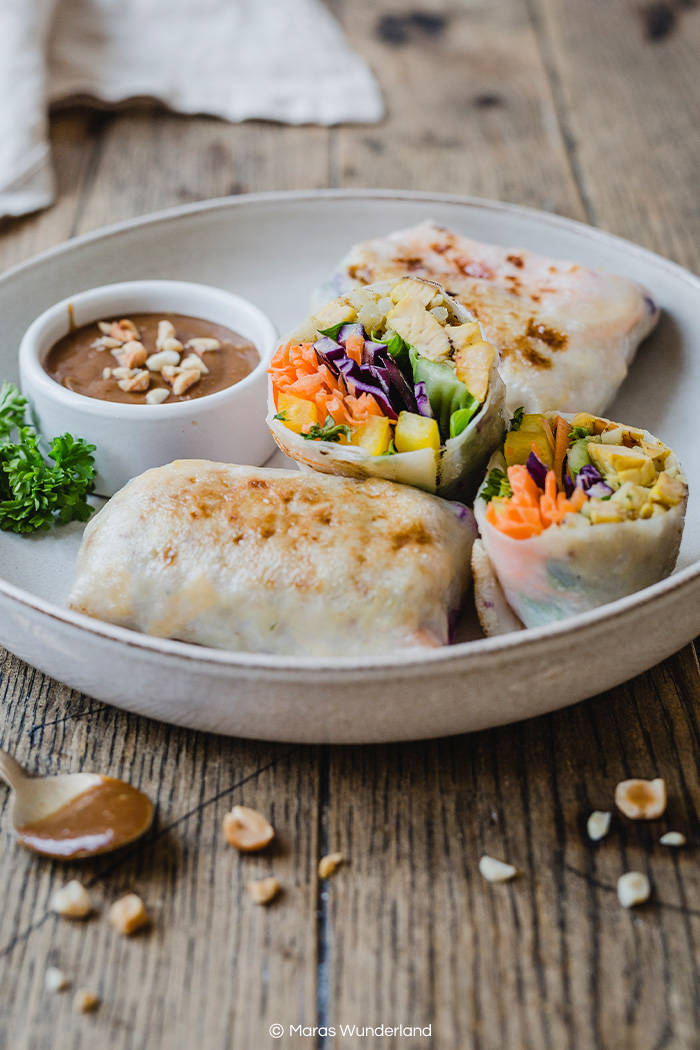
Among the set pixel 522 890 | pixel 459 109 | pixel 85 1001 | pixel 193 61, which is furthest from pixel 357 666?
pixel 193 61

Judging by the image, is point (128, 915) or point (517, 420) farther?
point (517, 420)

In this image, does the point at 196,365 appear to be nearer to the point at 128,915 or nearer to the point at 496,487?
the point at 496,487

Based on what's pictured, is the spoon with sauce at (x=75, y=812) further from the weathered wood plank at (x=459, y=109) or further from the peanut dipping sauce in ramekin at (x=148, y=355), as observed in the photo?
the weathered wood plank at (x=459, y=109)

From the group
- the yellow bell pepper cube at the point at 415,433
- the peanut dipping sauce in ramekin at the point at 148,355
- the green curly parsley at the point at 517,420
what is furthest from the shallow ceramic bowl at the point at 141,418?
the green curly parsley at the point at 517,420

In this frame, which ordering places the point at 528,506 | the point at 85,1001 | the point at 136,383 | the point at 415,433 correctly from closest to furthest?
the point at 85,1001, the point at 528,506, the point at 415,433, the point at 136,383

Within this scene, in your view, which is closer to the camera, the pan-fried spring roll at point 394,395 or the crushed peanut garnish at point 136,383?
the pan-fried spring roll at point 394,395

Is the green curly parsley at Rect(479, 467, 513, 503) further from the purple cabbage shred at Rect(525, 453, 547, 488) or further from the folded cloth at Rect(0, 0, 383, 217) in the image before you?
the folded cloth at Rect(0, 0, 383, 217)
